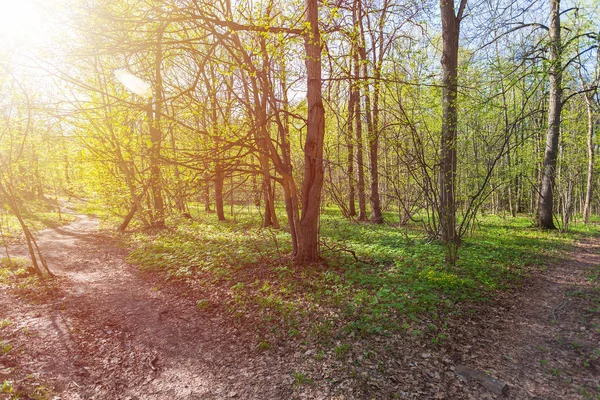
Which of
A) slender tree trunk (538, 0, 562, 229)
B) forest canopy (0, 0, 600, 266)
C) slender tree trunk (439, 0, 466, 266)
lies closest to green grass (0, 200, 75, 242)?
forest canopy (0, 0, 600, 266)

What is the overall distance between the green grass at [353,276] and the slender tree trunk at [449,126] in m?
0.67

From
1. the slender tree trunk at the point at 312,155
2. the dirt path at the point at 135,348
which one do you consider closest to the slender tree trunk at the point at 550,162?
the slender tree trunk at the point at 312,155

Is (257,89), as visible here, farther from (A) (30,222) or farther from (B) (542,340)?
(A) (30,222)

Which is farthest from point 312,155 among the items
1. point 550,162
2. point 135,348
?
point 550,162

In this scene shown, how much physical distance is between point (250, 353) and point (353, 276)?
104 inches

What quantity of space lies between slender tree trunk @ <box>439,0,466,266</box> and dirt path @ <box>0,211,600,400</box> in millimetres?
1580

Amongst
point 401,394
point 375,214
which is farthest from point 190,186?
point 375,214

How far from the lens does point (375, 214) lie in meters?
12.4

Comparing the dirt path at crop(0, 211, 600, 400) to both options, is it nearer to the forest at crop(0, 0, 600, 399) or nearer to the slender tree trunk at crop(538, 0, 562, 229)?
the forest at crop(0, 0, 600, 399)

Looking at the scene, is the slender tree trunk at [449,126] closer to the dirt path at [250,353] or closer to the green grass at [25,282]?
the dirt path at [250,353]

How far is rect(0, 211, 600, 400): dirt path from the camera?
3.26m

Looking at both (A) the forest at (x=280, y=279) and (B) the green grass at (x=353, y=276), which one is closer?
(A) the forest at (x=280, y=279)

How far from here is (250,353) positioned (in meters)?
4.07

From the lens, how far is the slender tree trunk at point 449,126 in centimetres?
615
